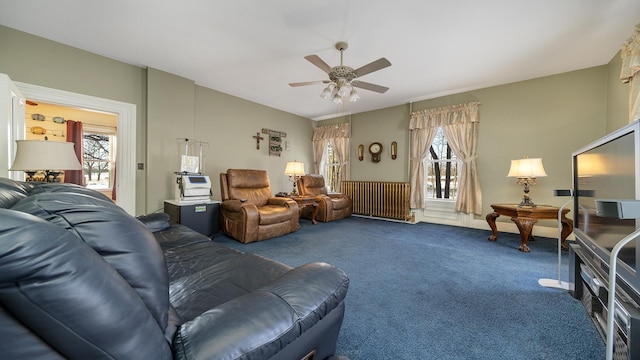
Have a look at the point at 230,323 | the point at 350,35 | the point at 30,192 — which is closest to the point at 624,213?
the point at 230,323

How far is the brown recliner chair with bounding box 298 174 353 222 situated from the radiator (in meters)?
0.26

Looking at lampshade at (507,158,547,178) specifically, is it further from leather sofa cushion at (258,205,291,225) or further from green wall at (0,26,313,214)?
green wall at (0,26,313,214)

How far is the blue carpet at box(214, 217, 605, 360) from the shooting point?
1.33 m

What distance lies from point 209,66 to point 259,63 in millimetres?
754

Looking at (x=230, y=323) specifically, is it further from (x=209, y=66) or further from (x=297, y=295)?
(x=209, y=66)

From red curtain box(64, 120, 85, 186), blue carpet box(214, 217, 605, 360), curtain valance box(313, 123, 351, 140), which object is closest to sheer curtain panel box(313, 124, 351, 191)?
curtain valance box(313, 123, 351, 140)

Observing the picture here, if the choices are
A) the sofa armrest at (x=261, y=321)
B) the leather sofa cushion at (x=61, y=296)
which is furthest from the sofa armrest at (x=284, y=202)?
the leather sofa cushion at (x=61, y=296)

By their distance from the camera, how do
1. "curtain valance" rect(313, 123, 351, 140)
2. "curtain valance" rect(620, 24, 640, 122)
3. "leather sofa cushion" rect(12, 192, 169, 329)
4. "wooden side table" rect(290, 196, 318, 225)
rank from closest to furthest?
"leather sofa cushion" rect(12, 192, 169, 329)
"curtain valance" rect(620, 24, 640, 122)
"wooden side table" rect(290, 196, 318, 225)
"curtain valance" rect(313, 123, 351, 140)

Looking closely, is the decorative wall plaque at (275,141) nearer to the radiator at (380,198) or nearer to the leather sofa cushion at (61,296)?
the radiator at (380,198)

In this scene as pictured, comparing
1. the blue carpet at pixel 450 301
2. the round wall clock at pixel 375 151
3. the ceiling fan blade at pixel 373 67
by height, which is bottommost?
the blue carpet at pixel 450 301

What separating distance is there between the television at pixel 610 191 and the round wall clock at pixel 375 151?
3.52 meters

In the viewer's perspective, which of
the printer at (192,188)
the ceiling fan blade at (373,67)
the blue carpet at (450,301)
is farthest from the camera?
the printer at (192,188)

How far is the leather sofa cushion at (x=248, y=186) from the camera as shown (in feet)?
12.5

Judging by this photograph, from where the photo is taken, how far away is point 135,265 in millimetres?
558
